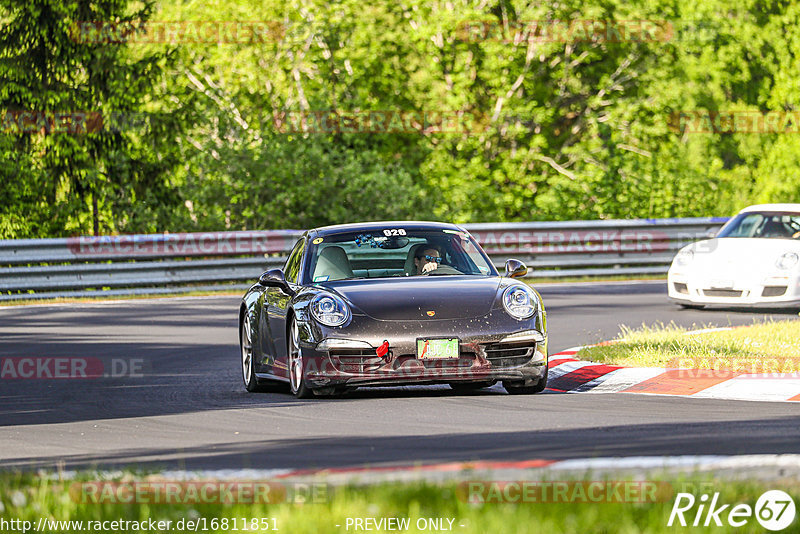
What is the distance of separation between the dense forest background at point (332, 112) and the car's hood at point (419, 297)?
18.1 metres

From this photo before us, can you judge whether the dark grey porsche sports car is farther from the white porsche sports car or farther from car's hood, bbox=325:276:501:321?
the white porsche sports car

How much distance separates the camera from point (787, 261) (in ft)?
60.7

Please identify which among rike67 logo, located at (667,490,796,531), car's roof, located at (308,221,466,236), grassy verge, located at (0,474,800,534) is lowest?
rike67 logo, located at (667,490,796,531)

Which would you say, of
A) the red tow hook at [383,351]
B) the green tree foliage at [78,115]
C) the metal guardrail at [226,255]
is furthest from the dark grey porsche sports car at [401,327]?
the green tree foliage at [78,115]

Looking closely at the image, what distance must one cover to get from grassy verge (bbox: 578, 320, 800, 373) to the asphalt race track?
123 centimetres

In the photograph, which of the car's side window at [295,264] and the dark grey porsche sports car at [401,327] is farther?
the car's side window at [295,264]

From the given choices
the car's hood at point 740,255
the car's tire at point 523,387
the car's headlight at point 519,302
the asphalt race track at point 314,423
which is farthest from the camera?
the car's hood at point 740,255

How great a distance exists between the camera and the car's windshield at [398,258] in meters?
12.0

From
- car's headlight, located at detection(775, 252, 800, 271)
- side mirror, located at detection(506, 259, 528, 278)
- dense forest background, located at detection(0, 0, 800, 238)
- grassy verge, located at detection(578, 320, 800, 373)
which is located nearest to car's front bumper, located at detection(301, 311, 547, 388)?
side mirror, located at detection(506, 259, 528, 278)

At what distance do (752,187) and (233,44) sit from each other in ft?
97.5

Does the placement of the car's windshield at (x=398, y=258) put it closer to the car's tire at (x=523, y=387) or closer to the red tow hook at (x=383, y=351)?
the car's tire at (x=523, y=387)

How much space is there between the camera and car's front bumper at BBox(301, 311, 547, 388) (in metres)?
10.7

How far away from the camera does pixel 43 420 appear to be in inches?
408

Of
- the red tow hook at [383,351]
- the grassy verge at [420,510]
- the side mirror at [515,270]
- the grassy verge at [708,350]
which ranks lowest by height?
the grassy verge at [420,510]
